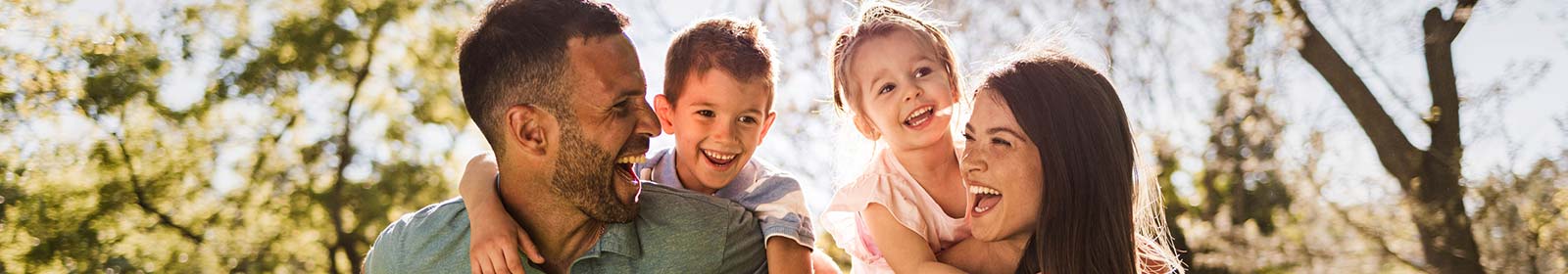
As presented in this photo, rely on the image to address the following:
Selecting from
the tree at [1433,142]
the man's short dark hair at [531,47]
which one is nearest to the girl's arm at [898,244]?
the man's short dark hair at [531,47]

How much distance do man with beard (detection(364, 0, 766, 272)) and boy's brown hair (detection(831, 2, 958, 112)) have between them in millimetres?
723

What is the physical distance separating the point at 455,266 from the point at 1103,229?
1.38m

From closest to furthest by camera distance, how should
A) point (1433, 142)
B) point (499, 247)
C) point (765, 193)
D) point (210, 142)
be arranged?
point (499, 247) < point (765, 193) < point (1433, 142) < point (210, 142)

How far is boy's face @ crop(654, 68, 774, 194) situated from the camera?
3055 millimetres

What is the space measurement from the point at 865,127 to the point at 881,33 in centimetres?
30

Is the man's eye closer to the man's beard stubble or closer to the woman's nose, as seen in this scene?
the man's beard stubble

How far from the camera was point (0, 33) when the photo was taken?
14.8 meters

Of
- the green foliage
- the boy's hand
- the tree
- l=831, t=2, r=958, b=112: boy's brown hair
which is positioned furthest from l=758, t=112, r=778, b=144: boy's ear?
the green foliage

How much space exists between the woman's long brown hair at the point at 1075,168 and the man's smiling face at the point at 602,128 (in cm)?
79

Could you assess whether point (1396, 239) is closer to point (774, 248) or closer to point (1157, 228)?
point (1157, 228)

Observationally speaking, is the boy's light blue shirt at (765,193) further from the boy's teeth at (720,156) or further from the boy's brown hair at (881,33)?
the boy's brown hair at (881,33)

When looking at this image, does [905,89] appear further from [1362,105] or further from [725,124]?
[1362,105]

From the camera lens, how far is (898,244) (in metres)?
3.09

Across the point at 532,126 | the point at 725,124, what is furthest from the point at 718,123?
the point at 532,126
